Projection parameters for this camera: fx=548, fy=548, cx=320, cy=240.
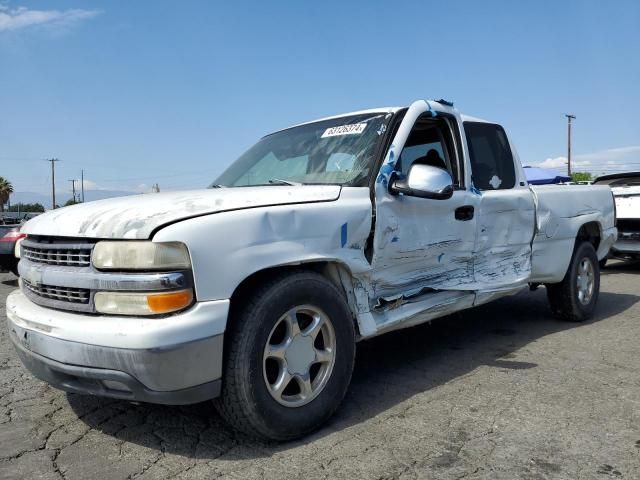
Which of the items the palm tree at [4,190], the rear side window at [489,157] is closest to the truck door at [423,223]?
the rear side window at [489,157]

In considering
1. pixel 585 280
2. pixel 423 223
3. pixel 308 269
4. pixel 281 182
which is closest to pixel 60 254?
pixel 308 269

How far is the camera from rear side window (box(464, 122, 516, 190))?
14.1 ft

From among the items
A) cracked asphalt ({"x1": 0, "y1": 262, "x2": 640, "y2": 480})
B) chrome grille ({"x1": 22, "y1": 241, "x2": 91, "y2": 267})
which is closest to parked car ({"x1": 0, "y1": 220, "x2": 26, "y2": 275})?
cracked asphalt ({"x1": 0, "y1": 262, "x2": 640, "y2": 480})

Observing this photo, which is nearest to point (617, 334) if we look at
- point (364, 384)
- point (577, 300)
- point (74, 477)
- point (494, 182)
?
point (577, 300)

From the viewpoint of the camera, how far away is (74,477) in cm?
242

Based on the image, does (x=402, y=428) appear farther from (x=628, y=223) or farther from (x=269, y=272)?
(x=628, y=223)

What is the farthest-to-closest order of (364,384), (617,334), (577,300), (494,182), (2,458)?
(577,300) < (617,334) < (494,182) < (364,384) < (2,458)

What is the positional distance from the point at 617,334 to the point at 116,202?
4379 millimetres

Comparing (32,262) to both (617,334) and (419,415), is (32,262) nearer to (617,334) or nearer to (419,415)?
(419,415)

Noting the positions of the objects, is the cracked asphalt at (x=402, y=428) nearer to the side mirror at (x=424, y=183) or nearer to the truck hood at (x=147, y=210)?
the truck hood at (x=147, y=210)

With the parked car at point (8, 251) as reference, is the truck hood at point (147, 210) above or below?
above

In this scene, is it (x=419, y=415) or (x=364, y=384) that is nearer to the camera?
(x=419, y=415)

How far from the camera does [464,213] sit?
3930mm

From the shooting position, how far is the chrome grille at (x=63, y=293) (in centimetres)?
252
